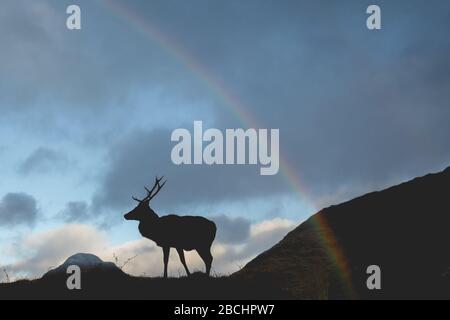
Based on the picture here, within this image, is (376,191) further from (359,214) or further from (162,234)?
(162,234)

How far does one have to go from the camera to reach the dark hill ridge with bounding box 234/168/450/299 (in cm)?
2092

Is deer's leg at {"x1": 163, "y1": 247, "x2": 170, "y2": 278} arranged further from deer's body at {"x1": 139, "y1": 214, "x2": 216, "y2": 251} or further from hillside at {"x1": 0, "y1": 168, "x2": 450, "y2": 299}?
hillside at {"x1": 0, "y1": 168, "x2": 450, "y2": 299}

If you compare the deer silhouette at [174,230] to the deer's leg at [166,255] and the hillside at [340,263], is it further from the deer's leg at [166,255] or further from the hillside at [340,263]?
the hillside at [340,263]

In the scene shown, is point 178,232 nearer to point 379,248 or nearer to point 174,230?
point 174,230

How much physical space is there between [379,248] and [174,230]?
8535 millimetres

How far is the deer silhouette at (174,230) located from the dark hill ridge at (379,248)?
189cm

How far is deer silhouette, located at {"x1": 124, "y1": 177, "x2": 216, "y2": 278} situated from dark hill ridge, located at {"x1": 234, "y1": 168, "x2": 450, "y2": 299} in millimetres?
1889

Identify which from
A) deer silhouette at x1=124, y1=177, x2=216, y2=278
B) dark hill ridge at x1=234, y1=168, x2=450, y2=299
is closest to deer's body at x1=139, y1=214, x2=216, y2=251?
deer silhouette at x1=124, y1=177, x2=216, y2=278

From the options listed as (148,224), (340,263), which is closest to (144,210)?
(148,224)

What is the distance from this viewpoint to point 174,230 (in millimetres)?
22750

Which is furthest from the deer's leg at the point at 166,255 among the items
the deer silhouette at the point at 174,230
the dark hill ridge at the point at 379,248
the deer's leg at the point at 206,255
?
the dark hill ridge at the point at 379,248

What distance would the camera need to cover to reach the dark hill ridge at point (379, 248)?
2092 cm
